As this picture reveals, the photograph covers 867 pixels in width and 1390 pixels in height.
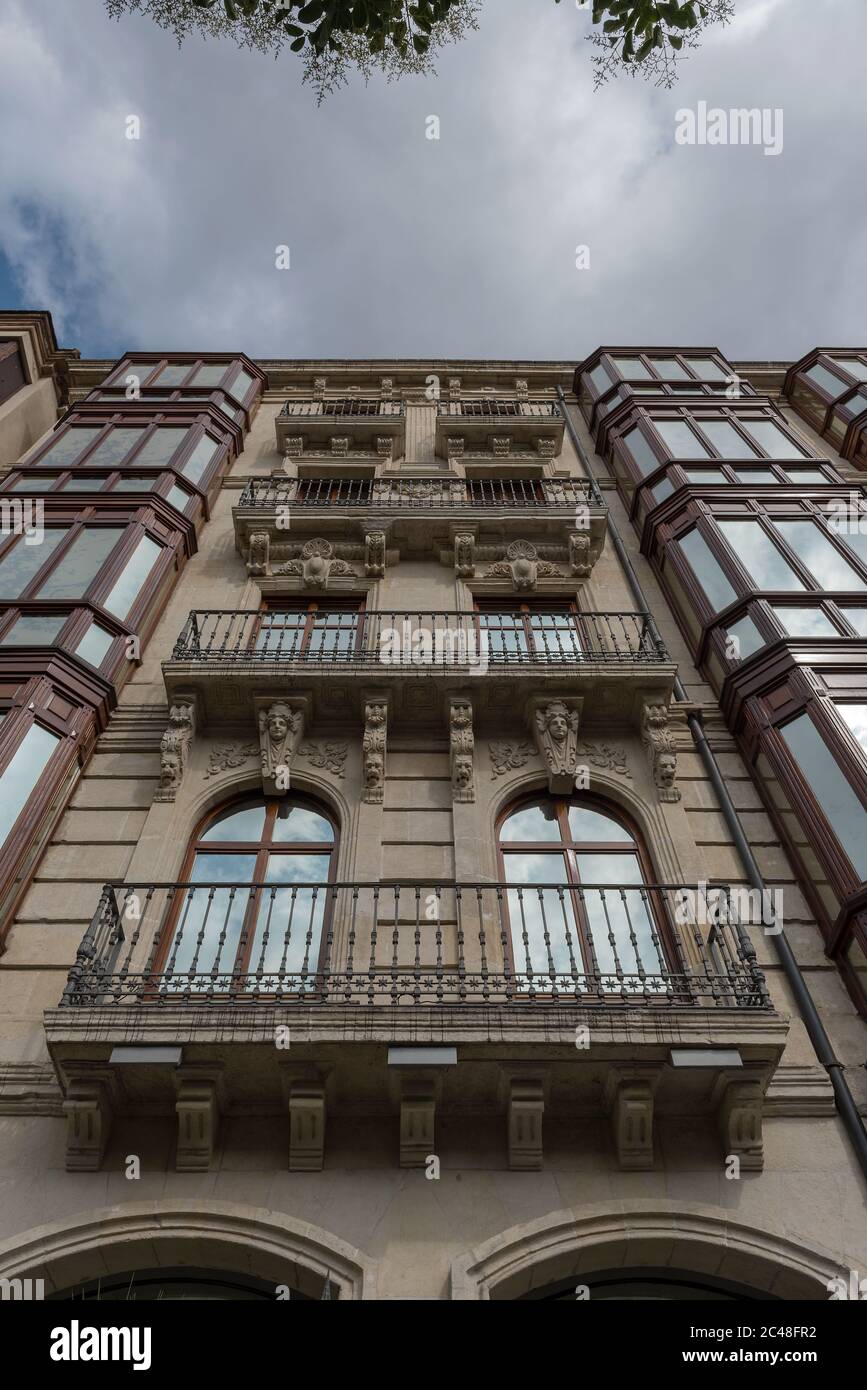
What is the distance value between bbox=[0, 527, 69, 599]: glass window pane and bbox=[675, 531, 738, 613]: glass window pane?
10.4m

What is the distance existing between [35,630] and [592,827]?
8.24 m

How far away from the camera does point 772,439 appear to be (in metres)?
19.7

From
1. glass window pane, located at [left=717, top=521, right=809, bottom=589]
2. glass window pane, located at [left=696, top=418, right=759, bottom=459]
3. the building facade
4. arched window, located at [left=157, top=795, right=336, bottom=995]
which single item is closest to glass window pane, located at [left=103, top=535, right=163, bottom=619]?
the building facade

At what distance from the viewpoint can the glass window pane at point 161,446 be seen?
18.7 metres

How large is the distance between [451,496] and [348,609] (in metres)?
3.87

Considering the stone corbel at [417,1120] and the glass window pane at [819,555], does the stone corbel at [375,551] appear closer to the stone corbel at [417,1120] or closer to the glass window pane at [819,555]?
the glass window pane at [819,555]

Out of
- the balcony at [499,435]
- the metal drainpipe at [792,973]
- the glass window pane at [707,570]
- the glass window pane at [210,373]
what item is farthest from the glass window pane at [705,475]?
the glass window pane at [210,373]

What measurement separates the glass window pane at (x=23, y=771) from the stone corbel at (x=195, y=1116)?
12.3ft

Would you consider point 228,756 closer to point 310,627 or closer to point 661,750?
point 310,627

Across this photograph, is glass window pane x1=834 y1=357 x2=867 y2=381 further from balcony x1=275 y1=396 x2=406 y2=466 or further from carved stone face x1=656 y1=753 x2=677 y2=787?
carved stone face x1=656 y1=753 x2=677 y2=787
